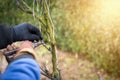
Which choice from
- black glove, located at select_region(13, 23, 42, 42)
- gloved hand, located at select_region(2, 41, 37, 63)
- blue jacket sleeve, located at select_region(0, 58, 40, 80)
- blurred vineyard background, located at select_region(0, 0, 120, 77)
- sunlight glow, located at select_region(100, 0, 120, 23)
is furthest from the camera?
blurred vineyard background, located at select_region(0, 0, 120, 77)

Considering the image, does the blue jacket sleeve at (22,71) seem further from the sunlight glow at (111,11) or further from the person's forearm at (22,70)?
the sunlight glow at (111,11)

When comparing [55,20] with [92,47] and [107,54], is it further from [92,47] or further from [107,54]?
[107,54]

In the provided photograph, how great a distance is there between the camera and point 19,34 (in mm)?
2443

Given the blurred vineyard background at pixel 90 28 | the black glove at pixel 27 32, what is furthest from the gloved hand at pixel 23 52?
the blurred vineyard background at pixel 90 28

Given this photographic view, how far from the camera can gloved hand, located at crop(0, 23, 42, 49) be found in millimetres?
2410

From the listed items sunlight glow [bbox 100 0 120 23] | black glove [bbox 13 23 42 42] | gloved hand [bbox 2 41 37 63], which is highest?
sunlight glow [bbox 100 0 120 23]

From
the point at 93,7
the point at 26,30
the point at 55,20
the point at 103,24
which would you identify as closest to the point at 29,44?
the point at 26,30

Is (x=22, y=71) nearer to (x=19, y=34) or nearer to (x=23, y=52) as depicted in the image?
(x=23, y=52)

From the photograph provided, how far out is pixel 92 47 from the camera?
705cm

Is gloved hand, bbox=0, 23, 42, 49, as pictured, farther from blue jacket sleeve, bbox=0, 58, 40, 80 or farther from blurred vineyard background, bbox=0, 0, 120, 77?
blurred vineyard background, bbox=0, 0, 120, 77

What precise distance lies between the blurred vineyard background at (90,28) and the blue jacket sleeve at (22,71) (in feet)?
13.9

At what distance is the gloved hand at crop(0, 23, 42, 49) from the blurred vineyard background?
378 cm

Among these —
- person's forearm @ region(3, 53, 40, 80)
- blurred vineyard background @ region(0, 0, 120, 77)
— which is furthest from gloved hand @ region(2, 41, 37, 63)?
blurred vineyard background @ region(0, 0, 120, 77)

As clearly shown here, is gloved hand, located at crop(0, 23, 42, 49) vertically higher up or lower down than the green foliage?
lower down
